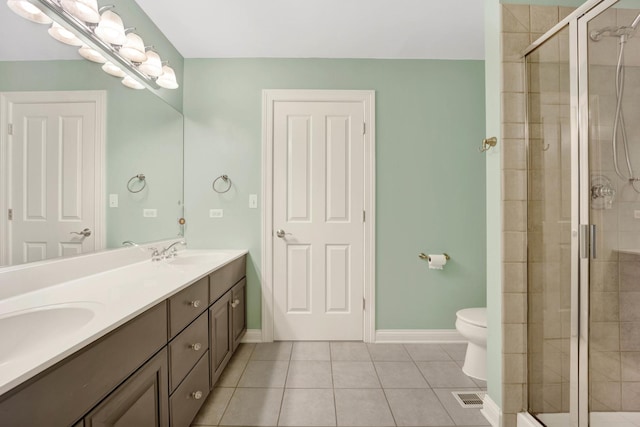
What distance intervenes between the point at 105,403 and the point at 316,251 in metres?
1.75

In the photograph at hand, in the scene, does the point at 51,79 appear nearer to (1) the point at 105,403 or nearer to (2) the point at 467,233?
(1) the point at 105,403

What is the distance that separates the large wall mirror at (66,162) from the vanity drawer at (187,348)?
0.68 metres

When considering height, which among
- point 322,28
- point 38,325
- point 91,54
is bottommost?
point 38,325

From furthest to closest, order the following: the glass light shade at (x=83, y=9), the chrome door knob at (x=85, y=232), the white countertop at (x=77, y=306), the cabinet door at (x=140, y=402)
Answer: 1. the chrome door knob at (x=85, y=232)
2. the glass light shade at (x=83, y=9)
3. the cabinet door at (x=140, y=402)
4. the white countertop at (x=77, y=306)

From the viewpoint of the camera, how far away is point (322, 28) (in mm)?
2096

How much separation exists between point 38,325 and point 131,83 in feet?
4.87

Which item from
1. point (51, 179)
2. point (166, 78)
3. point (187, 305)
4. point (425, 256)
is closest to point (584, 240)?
point (425, 256)

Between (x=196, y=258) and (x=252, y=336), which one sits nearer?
(x=196, y=258)

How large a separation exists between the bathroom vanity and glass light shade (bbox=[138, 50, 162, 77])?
1239 millimetres

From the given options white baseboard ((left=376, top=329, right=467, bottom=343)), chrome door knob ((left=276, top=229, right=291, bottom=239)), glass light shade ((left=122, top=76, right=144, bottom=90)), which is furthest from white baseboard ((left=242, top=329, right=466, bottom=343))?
glass light shade ((left=122, top=76, right=144, bottom=90))

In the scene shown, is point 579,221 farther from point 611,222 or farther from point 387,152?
point 387,152

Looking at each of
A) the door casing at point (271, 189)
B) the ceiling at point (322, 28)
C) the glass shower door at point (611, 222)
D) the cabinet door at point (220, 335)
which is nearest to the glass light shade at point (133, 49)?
the ceiling at point (322, 28)

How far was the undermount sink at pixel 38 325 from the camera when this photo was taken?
856mm

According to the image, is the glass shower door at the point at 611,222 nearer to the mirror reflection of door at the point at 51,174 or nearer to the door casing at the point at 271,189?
the door casing at the point at 271,189
